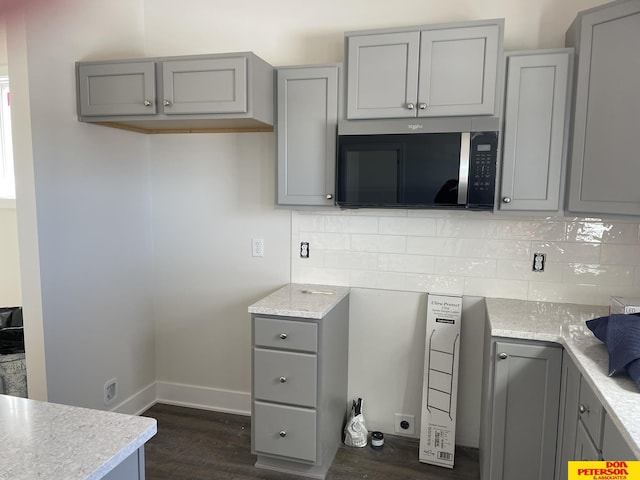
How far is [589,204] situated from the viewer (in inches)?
81.8

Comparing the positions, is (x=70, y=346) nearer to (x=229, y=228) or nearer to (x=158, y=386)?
(x=158, y=386)

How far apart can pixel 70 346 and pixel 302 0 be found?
229 centimetres

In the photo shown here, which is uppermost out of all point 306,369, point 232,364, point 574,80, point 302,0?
point 302,0

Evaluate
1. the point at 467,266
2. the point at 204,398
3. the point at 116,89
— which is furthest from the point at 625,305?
the point at 116,89

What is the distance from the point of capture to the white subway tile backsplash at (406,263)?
2633 mm

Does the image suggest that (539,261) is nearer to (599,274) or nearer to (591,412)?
(599,274)

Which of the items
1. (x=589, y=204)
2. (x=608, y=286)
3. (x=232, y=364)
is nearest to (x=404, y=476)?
(x=232, y=364)

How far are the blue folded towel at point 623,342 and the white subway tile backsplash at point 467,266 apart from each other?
80 centimetres

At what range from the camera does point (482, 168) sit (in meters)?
2.17

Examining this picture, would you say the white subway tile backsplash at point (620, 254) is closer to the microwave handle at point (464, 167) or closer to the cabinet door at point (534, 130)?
the cabinet door at point (534, 130)

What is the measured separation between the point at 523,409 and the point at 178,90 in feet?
7.22

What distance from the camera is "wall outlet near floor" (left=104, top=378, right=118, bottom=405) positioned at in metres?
2.71

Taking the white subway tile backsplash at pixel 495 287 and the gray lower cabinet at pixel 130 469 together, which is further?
the white subway tile backsplash at pixel 495 287

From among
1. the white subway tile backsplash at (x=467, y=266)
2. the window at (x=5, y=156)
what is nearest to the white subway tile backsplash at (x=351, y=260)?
the white subway tile backsplash at (x=467, y=266)
